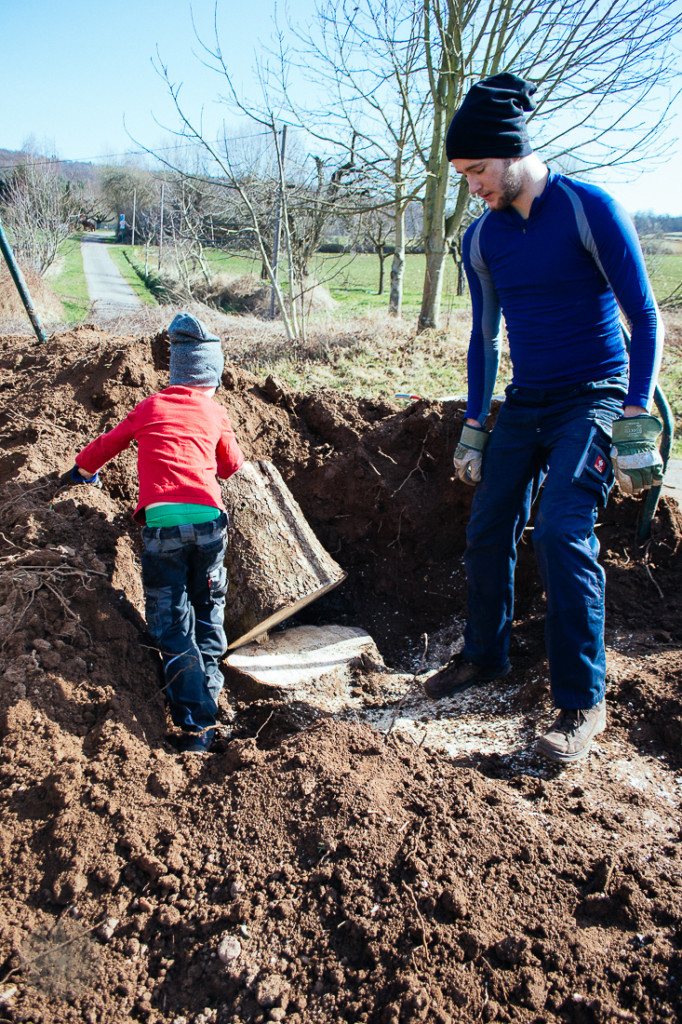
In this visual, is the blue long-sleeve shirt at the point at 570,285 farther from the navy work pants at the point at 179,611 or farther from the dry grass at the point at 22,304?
the dry grass at the point at 22,304

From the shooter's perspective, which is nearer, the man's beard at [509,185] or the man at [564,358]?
the man at [564,358]

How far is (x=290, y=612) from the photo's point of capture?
135 inches

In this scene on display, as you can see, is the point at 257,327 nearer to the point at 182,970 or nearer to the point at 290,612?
the point at 290,612

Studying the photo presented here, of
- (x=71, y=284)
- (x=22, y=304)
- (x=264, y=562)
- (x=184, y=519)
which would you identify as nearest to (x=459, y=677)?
(x=264, y=562)

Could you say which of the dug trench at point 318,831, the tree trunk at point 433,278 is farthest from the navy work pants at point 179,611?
the tree trunk at point 433,278

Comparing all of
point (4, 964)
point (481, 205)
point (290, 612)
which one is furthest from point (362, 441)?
point (481, 205)

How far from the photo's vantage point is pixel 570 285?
2.31 metres

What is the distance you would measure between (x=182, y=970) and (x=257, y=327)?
1287cm

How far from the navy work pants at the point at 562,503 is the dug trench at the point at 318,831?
40 centimetres

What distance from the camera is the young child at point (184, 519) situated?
9.30ft

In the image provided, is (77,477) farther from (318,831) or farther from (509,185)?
(509,185)

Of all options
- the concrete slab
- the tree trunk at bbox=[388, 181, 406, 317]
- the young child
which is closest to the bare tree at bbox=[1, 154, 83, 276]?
the tree trunk at bbox=[388, 181, 406, 317]

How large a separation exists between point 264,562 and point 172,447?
816 millimetres

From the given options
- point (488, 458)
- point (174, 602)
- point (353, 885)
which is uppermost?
point (488, 458)
